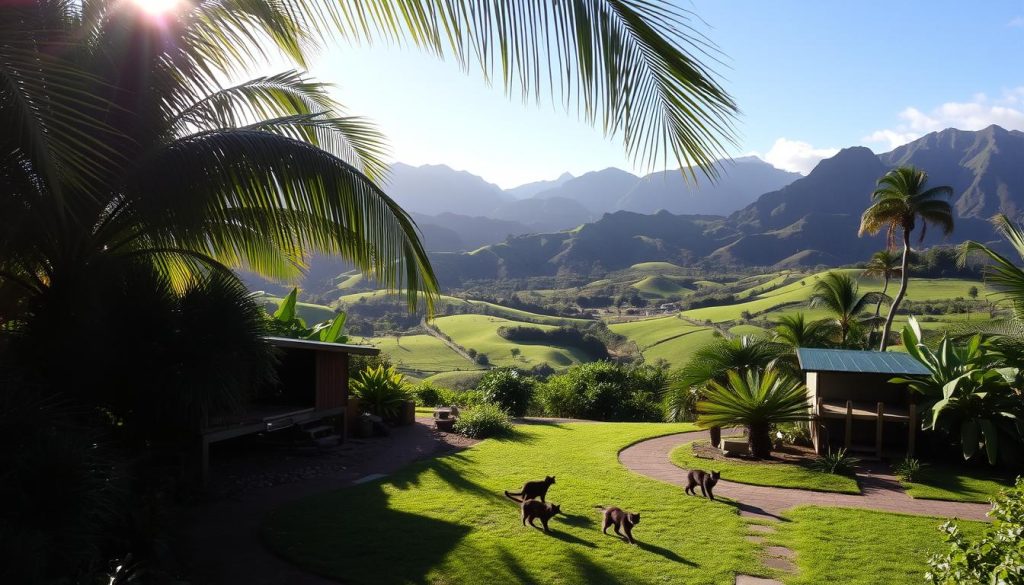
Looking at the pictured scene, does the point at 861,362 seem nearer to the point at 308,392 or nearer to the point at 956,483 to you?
the point at 956,483

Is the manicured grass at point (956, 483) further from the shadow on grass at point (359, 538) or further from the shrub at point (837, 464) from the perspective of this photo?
the shadow on grass at point (359, 538)

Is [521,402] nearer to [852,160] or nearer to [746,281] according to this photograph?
[746,281]

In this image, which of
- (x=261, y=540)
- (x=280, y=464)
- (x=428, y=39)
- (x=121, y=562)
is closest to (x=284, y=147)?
(x=428, y=39)

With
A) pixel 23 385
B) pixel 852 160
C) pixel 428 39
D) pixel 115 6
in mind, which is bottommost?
pixel 23 385

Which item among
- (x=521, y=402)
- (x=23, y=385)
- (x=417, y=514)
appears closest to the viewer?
(x=23, y=385)

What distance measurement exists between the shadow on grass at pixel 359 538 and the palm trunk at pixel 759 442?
20.1 feet

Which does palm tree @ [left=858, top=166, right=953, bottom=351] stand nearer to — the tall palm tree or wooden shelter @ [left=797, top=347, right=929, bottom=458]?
wooden shelter @ [left=797, top=347, right=929, bottom=458]

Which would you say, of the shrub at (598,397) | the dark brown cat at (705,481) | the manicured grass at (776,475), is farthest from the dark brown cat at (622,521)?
the shrub at (598,397)

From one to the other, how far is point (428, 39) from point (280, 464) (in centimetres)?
949

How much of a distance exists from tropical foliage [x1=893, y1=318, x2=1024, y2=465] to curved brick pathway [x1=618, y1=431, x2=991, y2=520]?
1.25m

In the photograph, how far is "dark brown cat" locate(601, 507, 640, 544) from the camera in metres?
6.46

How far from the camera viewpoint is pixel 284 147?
5137mm

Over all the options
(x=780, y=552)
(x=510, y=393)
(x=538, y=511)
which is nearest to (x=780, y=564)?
(x=780, y=552)

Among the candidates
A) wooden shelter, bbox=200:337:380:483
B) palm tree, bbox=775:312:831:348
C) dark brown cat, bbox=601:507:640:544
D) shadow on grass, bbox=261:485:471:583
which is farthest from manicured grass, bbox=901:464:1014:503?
wooden shelter, bbox=200:337:380:483
